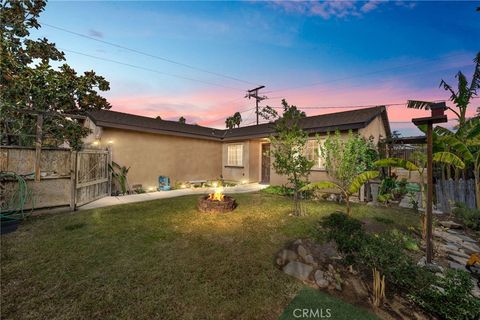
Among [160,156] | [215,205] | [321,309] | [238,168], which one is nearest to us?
[321,309]

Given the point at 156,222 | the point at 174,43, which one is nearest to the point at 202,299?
the point at 156,222

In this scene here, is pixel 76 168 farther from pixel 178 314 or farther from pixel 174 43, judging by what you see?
pixel 174 43

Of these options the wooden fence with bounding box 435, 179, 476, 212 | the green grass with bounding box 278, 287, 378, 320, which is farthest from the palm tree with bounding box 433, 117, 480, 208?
the green grass with bounding box 278, 287, 378, 320

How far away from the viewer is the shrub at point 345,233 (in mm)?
4748

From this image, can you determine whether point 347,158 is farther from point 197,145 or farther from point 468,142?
point 197,145

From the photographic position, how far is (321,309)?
294cm

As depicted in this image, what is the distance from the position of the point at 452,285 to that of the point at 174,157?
13.5 m

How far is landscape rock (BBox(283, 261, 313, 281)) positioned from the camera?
12.4 ft

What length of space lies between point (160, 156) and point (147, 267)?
1009cm

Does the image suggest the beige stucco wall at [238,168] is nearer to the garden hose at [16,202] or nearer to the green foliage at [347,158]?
the green foliage at [347,158]

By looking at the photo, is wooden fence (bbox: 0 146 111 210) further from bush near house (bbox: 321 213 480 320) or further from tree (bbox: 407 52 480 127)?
tree (bbox: 407 52 480 127)

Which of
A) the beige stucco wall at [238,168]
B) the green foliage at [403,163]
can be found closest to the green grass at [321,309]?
the green foliage at [403,163]

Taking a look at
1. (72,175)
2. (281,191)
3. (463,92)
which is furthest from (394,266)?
(463,92)

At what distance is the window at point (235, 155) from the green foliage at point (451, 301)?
1336 cm
